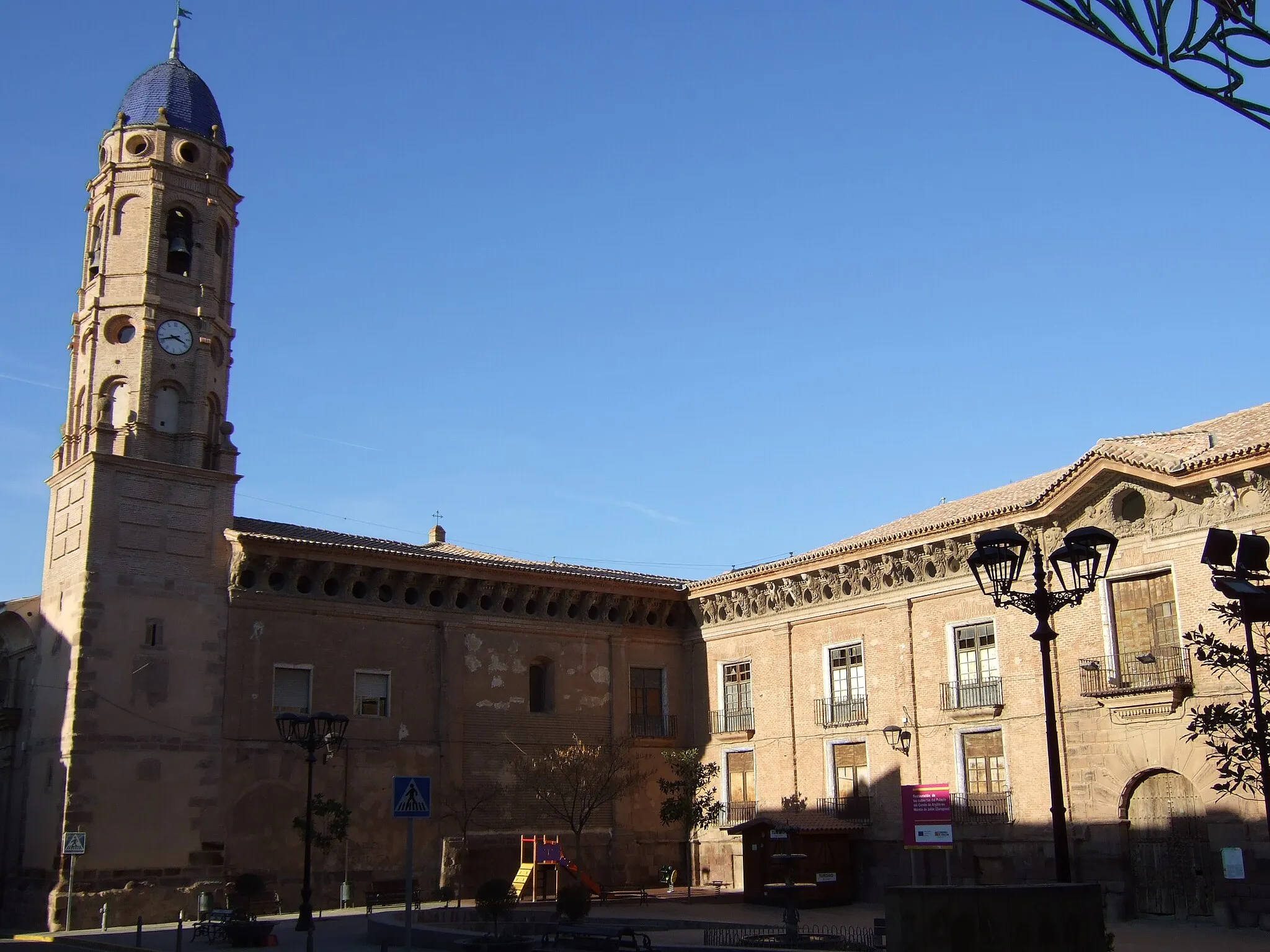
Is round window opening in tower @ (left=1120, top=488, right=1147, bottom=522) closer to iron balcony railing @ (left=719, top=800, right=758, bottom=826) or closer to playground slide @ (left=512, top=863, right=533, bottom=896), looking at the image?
iron balcony railing @ (left=719, top=800, right=758, bottom=826)

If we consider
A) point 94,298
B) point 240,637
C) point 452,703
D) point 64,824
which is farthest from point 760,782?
point 94,298

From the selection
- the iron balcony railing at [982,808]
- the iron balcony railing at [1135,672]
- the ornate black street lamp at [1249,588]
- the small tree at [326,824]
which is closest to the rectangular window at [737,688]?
the iron balcony railing at [982,808]

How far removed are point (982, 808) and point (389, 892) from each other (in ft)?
42.8

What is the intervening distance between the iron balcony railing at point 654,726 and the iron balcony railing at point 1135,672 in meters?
12.3

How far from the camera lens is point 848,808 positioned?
95.9ft

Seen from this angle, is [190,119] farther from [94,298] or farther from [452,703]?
[452,703]

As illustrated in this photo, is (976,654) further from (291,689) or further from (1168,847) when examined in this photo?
(291,689)

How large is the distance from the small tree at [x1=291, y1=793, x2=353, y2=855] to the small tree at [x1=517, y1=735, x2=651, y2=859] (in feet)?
16.3

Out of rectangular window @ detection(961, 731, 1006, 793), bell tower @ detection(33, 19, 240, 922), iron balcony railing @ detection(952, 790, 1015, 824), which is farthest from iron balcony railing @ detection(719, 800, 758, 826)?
bell tower @ detection(33, 19, 240, 922)

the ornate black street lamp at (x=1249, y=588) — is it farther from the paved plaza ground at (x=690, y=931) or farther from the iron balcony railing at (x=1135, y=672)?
the iron balcony railing at (x=1135, y=672)

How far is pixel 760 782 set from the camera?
31.7 meters

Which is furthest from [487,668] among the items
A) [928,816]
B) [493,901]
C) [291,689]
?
[493,901]

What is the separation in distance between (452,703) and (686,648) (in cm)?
718

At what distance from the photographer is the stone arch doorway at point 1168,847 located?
75.1 feet
